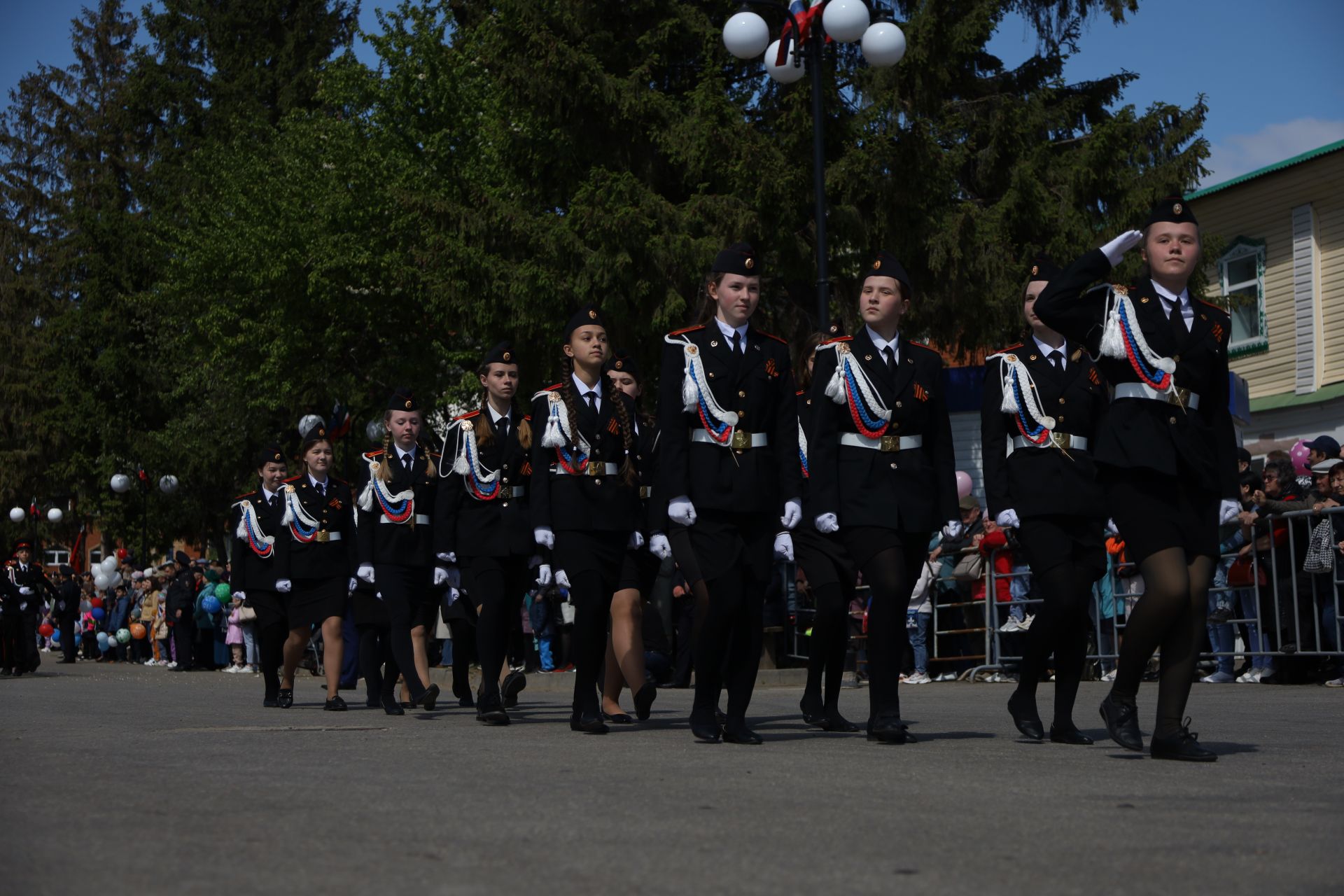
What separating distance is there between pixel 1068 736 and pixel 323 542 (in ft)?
22.6

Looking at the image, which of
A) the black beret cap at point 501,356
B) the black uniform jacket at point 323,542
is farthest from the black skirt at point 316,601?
the black beret cap at point 501,356

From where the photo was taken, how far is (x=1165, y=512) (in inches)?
304

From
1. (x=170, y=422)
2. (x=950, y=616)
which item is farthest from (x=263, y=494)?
(x=170, y=422)

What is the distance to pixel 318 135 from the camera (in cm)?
3828

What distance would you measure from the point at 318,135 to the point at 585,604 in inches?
1189

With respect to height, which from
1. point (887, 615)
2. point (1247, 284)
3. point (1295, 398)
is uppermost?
point (1247, 284)

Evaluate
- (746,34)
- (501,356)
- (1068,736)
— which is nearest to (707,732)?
(1068,736)

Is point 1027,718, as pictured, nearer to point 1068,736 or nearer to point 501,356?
point 1068,736

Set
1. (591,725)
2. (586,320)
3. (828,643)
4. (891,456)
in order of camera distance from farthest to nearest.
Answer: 1. (586,320)
2. (828,643)
3. (591,725)
4. (891,456)

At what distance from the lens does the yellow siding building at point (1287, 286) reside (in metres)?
33.2

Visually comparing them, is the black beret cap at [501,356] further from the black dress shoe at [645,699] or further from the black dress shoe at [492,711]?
the black dress shoe at [645,699]

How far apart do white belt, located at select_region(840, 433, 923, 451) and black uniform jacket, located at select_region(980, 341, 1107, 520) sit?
0.36m

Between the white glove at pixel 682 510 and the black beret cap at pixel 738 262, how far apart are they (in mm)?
1188

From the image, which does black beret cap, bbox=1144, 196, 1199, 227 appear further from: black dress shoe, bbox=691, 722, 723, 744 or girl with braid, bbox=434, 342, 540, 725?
girl with braid, bbox=434, 342, 540, 725
